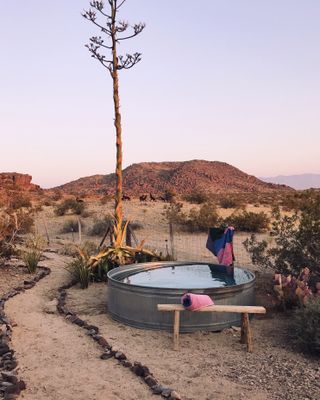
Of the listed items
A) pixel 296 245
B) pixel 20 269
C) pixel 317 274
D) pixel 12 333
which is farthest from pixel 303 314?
pixel 20 269

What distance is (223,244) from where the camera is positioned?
914 centimetres

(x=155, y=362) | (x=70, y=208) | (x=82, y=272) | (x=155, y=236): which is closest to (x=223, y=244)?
(x=82, y=272)

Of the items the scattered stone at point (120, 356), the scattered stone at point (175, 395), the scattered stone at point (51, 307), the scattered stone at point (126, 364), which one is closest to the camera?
the scattered stone at point (175, 395)

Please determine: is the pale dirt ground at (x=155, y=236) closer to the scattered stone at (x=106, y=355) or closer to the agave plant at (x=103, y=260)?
the agave plant at (x=103, y=260)

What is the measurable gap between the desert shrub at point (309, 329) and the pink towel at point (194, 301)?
117cm

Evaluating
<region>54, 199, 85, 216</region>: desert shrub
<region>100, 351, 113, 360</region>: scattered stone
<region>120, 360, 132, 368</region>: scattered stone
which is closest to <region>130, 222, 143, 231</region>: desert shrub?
<region>54, 199, 85, 216</region>: desert shrub

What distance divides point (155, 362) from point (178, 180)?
250 ft

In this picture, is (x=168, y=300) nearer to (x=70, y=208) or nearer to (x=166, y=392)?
(x=166, y=392)

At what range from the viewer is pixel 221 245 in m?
9.18

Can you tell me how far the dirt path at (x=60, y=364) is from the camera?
487 centimetres

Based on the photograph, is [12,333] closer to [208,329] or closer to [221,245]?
[208,329]

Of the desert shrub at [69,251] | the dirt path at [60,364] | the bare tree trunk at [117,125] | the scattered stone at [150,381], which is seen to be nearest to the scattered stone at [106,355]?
the dirt path at [60,364]

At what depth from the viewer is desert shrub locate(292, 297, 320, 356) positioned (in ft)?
19.1

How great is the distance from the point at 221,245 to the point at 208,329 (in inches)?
99.7
